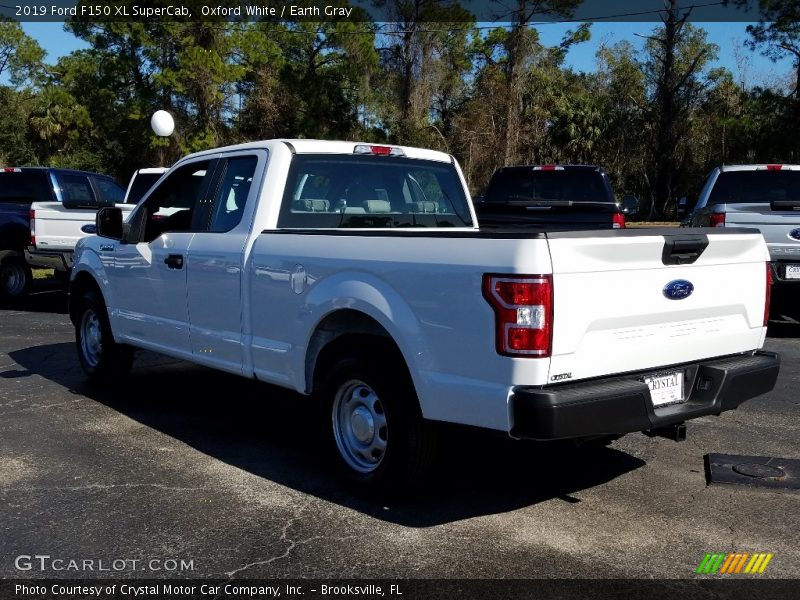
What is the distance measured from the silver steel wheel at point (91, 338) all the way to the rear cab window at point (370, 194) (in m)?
2.83

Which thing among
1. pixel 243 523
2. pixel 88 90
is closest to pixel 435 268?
pixel 243 523

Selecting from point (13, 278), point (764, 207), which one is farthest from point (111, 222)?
point (13, 278)

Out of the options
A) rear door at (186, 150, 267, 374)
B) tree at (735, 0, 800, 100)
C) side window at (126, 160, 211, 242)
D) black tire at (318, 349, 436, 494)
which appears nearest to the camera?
black tire at (318, 349, 436, 494)

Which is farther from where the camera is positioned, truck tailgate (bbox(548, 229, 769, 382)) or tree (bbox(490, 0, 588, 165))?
tree (bbox(490, 0, 588, 165))

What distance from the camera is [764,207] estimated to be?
9242 mm

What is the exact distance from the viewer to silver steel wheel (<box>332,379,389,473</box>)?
14.6 ft

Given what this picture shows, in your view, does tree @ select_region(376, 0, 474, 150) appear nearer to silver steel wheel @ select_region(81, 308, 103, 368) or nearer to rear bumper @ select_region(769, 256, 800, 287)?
rear bumper @ select_region(769, 256, 800, 287)

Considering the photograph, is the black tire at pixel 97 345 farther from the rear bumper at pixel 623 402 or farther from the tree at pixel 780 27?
the tree at pixel 780 27

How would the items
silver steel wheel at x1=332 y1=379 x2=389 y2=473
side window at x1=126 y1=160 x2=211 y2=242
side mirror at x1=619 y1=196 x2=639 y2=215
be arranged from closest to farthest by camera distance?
silver steel wheel at x1=332 y1=379 x2=389 y2=473 < side window at x1=126 y1=160 x2=211 y2=242 < side mirror at x1=619 y1=196 x2=639 y2=215

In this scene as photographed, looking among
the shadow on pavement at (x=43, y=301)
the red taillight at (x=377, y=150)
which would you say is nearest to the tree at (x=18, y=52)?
the shadow on pavement at (x=43, y=301)

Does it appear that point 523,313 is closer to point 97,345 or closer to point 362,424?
point 362,424

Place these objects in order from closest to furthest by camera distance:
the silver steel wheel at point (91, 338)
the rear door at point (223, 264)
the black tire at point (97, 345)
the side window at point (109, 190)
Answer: the rear door at point (223, 264)
the black tire at point (97, 345)
the silver steel wheel at point (91, 338)
the side window at point (109, 190)

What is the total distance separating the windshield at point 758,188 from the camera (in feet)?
Result: 33.8

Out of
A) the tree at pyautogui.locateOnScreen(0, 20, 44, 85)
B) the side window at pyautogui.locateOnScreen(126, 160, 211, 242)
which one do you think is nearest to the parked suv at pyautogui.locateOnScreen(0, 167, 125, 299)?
the side window at pyautogui.locateOnScreen(126, 160, 211, 242)
